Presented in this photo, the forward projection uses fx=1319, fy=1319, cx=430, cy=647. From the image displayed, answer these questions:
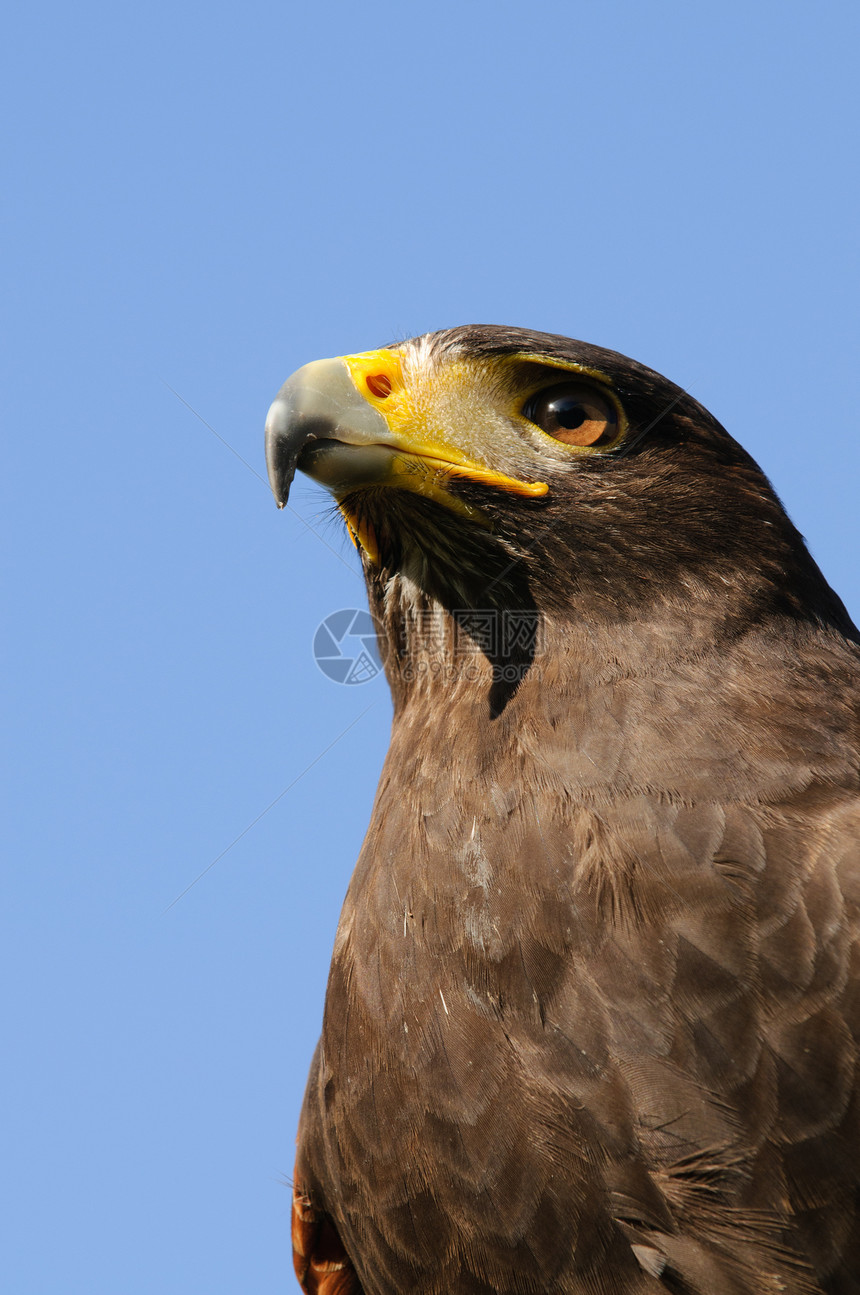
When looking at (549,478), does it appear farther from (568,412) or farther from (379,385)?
(379,385)

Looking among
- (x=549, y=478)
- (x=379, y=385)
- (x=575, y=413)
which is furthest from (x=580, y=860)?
(x=379, y=385)

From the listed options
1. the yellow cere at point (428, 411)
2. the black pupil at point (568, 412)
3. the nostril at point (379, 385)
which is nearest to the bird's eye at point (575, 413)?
the black pupil at point (568, 412)

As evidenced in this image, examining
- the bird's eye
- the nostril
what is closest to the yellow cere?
the nostril

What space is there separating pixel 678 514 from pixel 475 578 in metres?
0.61

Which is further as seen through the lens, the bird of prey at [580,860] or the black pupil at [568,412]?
the black pupil at [568,412]

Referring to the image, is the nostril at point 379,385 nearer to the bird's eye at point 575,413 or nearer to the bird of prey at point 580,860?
the bird of prey at point 580,860

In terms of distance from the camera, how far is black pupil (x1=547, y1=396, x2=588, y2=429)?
150 inches

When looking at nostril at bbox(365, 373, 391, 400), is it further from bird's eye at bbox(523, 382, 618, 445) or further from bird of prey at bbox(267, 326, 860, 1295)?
bird's eye at bbox(523, 382, 618, 445)

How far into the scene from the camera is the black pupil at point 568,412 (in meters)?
3.81

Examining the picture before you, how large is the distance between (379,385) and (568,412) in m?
0.55

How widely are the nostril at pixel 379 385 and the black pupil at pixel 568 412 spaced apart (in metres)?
0.47

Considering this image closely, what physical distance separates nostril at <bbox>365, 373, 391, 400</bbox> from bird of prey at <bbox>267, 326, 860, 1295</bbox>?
0.01 metres

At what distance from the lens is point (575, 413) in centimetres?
381

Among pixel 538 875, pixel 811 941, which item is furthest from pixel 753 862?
pixel 538 875
